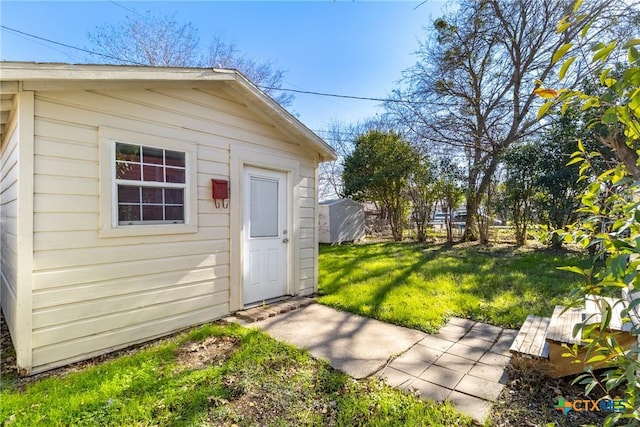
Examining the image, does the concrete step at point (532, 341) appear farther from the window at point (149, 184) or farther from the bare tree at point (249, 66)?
the bare tree at point (249, 66)

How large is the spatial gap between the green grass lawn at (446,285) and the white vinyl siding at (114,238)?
6.79ft

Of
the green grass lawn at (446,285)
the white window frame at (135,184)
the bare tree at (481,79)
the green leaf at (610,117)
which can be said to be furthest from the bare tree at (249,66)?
the green leaf at (610,117)

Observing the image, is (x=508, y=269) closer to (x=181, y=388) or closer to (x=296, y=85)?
(x=181, y=388)

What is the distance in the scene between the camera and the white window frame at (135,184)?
3.12m

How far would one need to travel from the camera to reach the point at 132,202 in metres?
3.36

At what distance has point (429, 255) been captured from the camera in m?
8.51

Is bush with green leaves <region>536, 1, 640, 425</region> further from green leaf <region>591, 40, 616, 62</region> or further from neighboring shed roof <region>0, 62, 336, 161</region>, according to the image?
neighboring shed roof <region>0, 62, 336, 161</region>

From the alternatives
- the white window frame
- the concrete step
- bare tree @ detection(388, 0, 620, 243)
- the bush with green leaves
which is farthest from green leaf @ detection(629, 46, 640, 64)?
bare tree @ detection(388, 0, 620, 243)

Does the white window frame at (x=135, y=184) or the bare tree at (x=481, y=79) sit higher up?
the bare tree at (x=481, y=79)

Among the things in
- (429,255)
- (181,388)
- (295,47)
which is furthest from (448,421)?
(295,47)

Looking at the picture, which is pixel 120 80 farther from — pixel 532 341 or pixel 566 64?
pixel 532 341

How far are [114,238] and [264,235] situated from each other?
78.0 inches

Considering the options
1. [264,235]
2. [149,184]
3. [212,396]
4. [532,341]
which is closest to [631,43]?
[532,341]

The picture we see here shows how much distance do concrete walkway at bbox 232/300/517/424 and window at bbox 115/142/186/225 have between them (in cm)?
175
